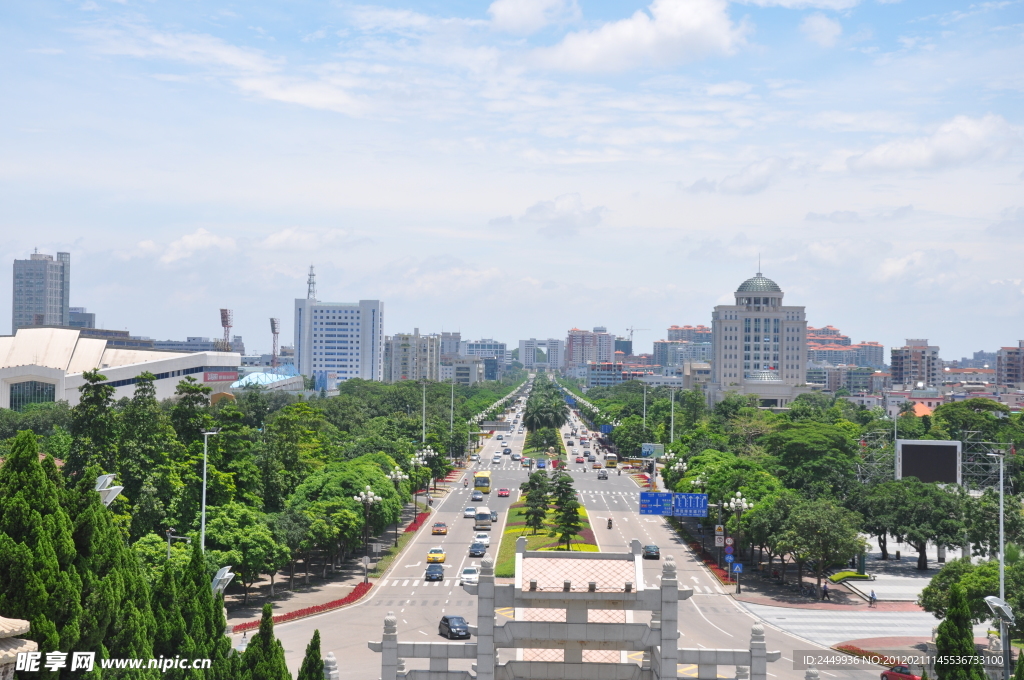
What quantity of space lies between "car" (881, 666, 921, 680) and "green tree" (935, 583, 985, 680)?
8.05 m

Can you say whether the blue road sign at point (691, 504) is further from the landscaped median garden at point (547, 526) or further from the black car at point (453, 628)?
the black car at point (453, 628)

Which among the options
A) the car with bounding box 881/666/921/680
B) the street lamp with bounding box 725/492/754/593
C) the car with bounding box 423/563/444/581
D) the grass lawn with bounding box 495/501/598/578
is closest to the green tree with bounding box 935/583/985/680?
the car with bounding box 881/666/921/680

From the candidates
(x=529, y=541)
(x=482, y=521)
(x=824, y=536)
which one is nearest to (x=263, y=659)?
(x=824, y=536)

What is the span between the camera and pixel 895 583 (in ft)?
203

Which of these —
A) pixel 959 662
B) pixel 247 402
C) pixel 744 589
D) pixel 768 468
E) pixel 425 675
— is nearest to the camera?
pixel 425 675

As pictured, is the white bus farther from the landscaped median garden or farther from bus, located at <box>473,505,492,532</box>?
the landscaped median garden

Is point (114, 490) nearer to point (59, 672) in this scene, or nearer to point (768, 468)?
point (59, 672)

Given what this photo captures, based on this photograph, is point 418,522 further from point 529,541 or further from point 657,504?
point 657,504

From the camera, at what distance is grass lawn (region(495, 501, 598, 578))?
6378 cm

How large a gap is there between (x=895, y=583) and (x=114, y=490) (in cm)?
4618

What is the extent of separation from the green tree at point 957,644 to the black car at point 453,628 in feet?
71.1

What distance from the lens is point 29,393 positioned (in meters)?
124

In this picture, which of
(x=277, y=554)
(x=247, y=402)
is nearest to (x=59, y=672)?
(x=277, y=554)

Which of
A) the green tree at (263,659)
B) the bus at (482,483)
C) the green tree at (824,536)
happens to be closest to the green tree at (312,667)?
the green tree at (263,659)
